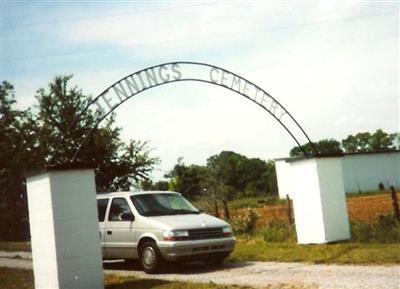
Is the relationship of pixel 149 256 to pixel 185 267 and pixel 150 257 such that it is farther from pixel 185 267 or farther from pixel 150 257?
pixel 185 267

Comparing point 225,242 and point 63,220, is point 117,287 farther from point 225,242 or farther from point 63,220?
point 225,242

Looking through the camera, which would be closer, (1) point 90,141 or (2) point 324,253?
(2) point 324,253

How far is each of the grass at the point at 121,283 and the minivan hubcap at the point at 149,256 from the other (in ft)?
2.19

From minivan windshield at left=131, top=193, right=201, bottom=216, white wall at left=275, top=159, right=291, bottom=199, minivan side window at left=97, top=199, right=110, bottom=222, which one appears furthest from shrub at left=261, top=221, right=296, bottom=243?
white wall at left=275, top=159, right=291, bottom=199

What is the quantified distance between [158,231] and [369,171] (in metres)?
49.4

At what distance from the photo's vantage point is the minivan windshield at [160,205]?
11.9 metres

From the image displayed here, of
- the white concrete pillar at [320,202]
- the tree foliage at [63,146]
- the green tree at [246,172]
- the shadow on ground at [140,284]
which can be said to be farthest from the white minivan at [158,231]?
the green tree at [246,172]

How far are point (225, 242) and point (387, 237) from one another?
3992 mm

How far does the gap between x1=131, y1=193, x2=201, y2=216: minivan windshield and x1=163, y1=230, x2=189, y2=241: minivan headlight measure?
3.20ft

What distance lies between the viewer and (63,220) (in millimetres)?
9422

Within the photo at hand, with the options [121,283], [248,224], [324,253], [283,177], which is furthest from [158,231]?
[283,177]

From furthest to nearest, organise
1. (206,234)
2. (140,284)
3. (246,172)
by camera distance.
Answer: (246,172), (206,234), (140,284)

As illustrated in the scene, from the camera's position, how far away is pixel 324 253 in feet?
37.6

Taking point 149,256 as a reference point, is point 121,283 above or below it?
below
